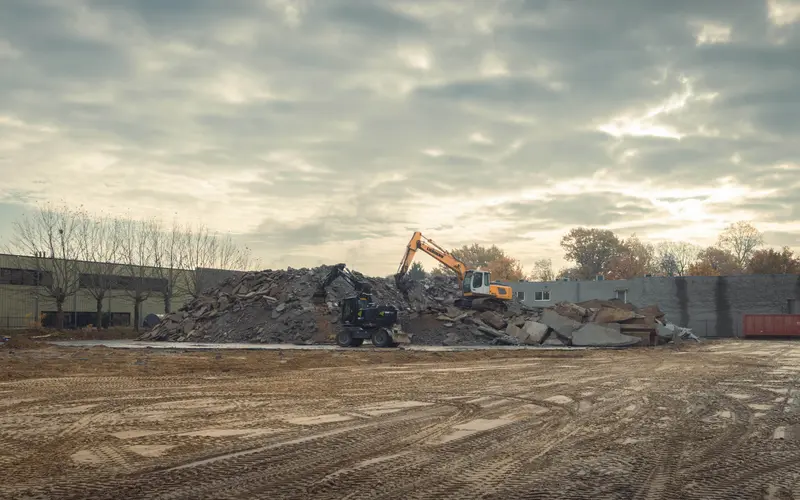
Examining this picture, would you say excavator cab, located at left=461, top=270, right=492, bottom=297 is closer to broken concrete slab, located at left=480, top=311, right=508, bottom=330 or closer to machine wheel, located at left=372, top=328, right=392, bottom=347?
broken concrete slab, located at left=480, top=311, right=508, bottom=330

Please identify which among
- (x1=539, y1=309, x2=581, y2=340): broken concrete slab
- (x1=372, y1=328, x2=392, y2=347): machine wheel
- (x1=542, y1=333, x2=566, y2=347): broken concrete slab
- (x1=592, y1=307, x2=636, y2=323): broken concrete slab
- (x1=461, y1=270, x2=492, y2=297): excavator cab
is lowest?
(x1=542, y1=333, x2=566, y2=347): broken concrete slab

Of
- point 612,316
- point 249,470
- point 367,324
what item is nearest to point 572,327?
point 612,316

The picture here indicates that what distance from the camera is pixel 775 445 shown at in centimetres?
851

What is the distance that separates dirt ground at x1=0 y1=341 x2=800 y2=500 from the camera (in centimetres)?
631

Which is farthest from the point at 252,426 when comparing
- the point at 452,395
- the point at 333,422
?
the point at 452,395

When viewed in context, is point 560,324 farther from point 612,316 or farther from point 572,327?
point 612,316

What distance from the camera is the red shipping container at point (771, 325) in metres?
54.8

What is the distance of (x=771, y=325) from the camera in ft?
182

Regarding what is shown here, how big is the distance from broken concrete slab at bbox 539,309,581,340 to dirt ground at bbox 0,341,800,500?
20536 mm

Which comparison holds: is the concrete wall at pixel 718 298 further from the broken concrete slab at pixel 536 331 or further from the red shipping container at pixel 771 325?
the broken concrete slab at pixel 536 331

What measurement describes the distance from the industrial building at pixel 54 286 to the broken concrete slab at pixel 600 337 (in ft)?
117

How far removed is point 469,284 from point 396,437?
32916 millimetres

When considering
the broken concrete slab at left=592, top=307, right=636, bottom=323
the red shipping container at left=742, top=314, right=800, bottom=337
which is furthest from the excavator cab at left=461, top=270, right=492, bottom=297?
the red shipping container at left=742, top=314, right=800, bottom=337

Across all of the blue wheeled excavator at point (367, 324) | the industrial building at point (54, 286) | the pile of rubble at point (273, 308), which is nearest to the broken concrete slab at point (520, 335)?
the pile of rubble at point (273, 308)
